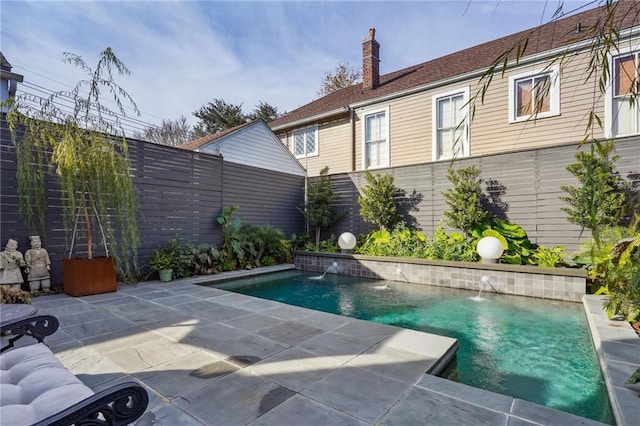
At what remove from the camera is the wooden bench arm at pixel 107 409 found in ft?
3.94

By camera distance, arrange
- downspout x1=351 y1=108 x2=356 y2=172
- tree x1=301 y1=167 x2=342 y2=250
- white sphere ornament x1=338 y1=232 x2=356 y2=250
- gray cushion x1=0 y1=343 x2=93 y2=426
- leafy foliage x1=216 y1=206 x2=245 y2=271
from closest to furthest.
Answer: gray cushion x1=0 y1=343 x2=93 y2=426, leafy foliage x1=216 y1=206 x2=245 y2=271, white sphere ornament x1=338 y1=232 x2=356 y2=250, tree x1=301 y1=167 x2=342 y2=250, downspout x1=351 y1=108 x2=356 y2=172

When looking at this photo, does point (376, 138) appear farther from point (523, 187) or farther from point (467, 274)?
point (467, 274)

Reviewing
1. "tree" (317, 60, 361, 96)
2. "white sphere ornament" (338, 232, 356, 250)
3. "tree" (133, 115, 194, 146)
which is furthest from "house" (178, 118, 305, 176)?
"tree" (133, 115, 194, 146)

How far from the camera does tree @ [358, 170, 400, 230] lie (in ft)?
26.5

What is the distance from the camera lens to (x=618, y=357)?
8.80 ft

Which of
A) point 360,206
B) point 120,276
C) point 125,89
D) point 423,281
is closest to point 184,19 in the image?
point 125,89

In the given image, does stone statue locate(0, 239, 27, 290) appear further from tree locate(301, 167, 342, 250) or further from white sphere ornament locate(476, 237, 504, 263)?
white sphere ornament locate(476, 237, 504, 263)

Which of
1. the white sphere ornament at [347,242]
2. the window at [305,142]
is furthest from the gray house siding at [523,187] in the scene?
the window at [305,142]

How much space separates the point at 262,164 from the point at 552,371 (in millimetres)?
9739

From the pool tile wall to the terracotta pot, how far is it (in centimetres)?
442

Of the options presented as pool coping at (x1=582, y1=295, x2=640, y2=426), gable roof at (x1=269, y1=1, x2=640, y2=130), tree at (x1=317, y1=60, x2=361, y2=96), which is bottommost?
pool coping at (x1=582, y1=295, x2=640, y2=426)

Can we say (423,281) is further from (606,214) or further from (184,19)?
(184,19)

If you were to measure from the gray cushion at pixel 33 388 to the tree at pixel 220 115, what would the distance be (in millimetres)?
21151

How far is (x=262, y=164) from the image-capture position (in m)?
11.1
